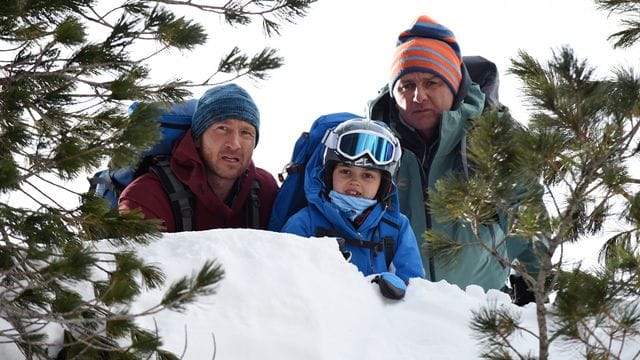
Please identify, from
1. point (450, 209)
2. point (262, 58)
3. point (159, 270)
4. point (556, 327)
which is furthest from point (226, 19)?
point (556, 327)

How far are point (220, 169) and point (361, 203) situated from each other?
86 cm

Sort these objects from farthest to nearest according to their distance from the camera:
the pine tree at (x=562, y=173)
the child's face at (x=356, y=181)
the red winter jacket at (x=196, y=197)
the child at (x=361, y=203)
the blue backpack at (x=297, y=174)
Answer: the blue backpack at (x=297, y=174), the child's face at (x=356, y=181), the child at (x=361, y=203), the red winter jacket at (x=196, y=197), the pine tree at (x=562, y=173)

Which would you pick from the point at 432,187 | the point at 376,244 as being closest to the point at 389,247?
the point at 376,244

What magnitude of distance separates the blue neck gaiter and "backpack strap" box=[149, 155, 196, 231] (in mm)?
835

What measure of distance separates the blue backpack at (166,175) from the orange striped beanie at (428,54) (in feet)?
5.45

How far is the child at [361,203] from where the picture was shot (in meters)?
6.07

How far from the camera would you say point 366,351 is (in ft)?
15.9

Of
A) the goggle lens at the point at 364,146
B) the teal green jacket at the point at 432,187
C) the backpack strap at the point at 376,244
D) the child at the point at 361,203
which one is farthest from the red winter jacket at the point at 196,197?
the teal green jacket at the point at 432,187

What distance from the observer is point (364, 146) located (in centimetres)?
619

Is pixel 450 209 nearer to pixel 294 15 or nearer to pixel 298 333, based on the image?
pixel 298 333

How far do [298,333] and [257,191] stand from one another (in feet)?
5.75

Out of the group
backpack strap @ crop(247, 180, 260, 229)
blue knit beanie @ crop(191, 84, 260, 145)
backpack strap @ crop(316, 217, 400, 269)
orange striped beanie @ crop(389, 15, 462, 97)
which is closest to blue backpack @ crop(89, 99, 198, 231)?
blue knit beanie @ crop(191, 84, 260, 145)

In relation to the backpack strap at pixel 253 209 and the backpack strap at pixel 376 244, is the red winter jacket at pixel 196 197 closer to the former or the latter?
the backpack strap at pixel 253 209

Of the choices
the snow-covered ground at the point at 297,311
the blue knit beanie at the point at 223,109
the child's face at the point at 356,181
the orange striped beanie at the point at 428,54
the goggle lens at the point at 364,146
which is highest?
the orange striped beanie at the point at 428,54
